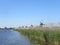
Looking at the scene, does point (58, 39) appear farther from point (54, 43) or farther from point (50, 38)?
point (50, 38)

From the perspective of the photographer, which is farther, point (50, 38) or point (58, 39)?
point (50, 38)

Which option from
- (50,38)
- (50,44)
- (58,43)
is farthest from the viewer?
(50,38)

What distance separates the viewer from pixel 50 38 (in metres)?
22.5

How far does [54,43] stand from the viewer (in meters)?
20.1

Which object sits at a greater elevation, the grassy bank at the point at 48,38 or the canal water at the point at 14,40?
the grassy bank at the point at 48,38

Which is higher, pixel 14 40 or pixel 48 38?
pixel 48 38

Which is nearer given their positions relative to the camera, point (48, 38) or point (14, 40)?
point (48, 38)

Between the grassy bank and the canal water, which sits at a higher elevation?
the grassy bank

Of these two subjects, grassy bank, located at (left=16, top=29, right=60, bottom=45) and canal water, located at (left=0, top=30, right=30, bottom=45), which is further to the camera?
canal water, located at (left=0, top=30, right=30, bottom=45)

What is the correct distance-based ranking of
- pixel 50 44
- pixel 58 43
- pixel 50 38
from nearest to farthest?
1. pixel 58 43
2. pixel 50 44
3. pixel 50 38

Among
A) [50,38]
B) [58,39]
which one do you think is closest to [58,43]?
[58,39]

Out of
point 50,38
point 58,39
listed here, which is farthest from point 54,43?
point 50,38

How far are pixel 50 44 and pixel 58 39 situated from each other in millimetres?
1351

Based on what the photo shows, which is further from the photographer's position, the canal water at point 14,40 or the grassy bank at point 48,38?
the canal water at point 14,40
